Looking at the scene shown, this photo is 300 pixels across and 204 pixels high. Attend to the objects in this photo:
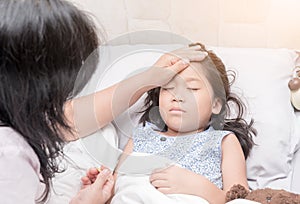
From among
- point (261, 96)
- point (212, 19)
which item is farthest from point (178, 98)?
point (212, 19)

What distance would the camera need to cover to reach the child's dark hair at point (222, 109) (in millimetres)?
1354

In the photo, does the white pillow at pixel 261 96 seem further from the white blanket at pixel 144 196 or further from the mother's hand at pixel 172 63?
the white blanket at pixel 144 196

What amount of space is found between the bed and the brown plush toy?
177mm

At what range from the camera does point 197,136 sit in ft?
4.39

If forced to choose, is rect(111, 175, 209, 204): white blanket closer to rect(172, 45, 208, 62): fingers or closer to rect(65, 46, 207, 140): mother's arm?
rect(65, 46, 207, 140): mother's arm

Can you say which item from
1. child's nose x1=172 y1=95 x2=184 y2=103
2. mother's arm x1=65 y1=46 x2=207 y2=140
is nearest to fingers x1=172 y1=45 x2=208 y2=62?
mother's arm x1=65 y1=46 x2=207 y2=140

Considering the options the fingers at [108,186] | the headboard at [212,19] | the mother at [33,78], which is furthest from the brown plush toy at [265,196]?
the headboard at [212,19]

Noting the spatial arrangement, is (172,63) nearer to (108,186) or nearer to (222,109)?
(222,109)

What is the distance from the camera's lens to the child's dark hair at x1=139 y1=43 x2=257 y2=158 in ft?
4.44

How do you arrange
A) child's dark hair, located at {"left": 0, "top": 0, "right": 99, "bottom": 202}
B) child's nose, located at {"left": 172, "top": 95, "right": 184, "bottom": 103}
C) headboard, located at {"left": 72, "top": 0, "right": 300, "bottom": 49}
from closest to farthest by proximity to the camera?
child's dark hair, located at {"left": 0, "top": 0, "right": 99, "bottom": 202}
child's nose, located at {"left": 172, "top": 95, "right": 184, "bottom": 103}
headboard, located at {"left": 72, "top": 0, "right": 300, "bottom": 49}

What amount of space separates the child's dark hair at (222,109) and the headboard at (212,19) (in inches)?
12.0

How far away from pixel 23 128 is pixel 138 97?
23.0 inches

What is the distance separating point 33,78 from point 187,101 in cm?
56

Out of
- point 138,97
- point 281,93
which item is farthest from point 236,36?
point 138,97
